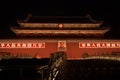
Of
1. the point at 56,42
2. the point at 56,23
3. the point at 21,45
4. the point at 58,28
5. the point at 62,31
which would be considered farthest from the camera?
the point at 56,23

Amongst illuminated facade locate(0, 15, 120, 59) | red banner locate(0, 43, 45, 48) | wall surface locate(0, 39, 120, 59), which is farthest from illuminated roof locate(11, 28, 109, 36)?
red banner locate(0, 43, 45, 48)

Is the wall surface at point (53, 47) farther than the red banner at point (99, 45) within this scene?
No

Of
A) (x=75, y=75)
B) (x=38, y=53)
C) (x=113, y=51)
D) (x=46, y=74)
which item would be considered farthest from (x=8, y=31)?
(x=46, y=74)

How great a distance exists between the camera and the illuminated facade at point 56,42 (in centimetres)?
2747

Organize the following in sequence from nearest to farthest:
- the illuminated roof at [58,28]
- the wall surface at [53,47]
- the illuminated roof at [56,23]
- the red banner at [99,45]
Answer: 1. the wall surface at [53,47]
2. the red banner at [99,45]
3. the illuminated roof at [58,28]
4. the illuminated roof at [56,23]

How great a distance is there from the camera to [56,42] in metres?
28.2

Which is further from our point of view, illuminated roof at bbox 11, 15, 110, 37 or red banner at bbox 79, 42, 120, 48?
illuminated roof at bbox 11, 15, 110, 37

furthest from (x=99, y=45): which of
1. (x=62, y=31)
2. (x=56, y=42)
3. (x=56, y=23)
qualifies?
(x=56, y=23)

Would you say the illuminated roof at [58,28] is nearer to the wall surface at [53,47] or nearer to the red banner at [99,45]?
the wall surface at [53,47]

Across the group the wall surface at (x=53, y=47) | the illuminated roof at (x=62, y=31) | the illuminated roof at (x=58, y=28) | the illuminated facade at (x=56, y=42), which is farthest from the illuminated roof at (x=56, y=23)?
the wall surface at (x=53, y=47)

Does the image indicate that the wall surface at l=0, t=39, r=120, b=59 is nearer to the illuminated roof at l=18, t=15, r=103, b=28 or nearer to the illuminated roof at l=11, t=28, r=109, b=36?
the illuminated roof at l=11, t=28, r=109, b=36

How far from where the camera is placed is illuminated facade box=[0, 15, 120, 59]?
1081 inches

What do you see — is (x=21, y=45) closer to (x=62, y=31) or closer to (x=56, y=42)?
(x=56, y=42)

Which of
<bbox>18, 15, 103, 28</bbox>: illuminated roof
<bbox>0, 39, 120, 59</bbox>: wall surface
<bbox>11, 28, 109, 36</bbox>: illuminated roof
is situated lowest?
<bbox>0, 39, 120, 59</bbox>: wall surface
